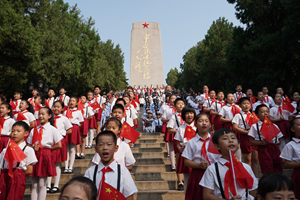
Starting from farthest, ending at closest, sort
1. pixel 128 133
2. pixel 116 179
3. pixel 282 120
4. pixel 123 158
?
pixel 282 120, pixel 128 133, pixel 123 158, pixel 116 179

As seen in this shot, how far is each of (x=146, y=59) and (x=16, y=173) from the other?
2738 cm

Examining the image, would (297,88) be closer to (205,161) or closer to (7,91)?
(205,161)

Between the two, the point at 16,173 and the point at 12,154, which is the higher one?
the point at 12,154

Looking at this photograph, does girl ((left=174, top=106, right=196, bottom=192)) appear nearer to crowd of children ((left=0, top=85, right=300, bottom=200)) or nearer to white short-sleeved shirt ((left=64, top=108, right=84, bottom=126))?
crowd of children ((left=0, top=85, right=300, bottom=200))

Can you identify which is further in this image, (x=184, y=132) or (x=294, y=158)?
(x=184, y=132)

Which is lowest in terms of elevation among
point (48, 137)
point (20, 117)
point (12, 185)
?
point (12, 185)

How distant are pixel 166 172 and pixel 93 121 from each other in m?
2.73

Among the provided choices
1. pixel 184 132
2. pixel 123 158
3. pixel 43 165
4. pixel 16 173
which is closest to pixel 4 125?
pixel 43 165

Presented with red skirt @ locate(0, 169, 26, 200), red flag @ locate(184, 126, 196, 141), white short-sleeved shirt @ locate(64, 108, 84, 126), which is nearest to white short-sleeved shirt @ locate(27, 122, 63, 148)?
red skirt @ locate(0, 169, 26, 200)

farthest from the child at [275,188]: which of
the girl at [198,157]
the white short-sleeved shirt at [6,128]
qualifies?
the white short-sleeved shirt at [6,128]

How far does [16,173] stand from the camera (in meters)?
3.03

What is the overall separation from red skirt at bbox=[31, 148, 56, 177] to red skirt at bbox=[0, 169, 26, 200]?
24.6 inches

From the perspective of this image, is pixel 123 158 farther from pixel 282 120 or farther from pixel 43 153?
pixel 282 120

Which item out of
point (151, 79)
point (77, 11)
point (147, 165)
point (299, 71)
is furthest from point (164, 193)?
point (151, 79)
